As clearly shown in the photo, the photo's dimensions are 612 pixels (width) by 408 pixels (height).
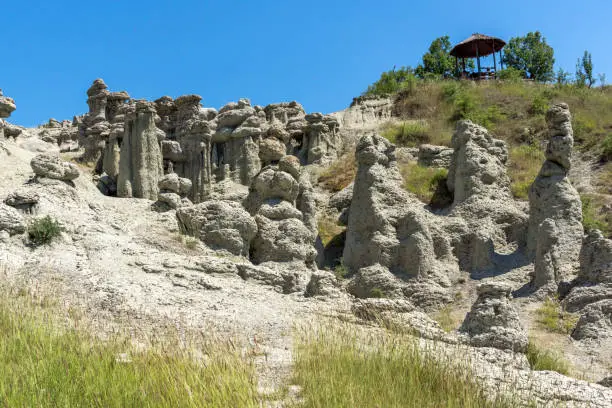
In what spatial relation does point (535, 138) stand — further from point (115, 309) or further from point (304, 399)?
point (304, 399)

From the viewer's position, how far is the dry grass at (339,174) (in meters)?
23.9

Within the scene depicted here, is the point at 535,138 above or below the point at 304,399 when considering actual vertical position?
above

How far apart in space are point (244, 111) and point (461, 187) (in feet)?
26.6

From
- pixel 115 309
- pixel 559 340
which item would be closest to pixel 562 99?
pixel 559 340

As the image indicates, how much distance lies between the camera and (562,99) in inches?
1228

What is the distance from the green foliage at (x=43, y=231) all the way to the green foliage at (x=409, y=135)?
17.7 m

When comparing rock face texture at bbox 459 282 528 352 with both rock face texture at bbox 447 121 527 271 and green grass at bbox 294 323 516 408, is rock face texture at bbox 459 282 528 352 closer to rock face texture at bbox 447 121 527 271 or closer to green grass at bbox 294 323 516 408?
rock face texture at bbox 447 121 527 271

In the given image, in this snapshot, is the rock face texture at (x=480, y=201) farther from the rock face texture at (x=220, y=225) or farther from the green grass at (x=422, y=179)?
the rock face texture at (x=220, y=225)

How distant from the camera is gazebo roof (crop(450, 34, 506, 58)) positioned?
136ft

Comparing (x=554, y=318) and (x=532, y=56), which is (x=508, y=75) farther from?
(x=554, y=318)

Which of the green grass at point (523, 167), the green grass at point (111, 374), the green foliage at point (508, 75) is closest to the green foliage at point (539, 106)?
the green grass at point (523, 167)

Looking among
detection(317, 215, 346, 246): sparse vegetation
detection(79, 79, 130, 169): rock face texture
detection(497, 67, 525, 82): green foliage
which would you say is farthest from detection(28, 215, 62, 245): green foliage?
detection(497, 67, 525, 82): green foliage

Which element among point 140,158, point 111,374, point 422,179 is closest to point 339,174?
point 422,179

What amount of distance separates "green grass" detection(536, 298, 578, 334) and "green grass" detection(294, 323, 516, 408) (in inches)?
285
